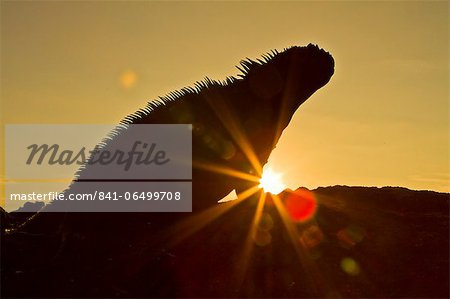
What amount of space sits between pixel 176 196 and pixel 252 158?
2.69m

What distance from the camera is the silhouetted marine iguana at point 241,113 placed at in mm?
15344

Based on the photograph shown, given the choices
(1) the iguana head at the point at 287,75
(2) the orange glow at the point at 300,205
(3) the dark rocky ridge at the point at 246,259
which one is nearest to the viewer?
(3) the dark rocky ridge at the point at 246,259

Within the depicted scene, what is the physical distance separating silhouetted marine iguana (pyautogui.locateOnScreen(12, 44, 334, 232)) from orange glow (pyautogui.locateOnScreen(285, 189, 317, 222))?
4.84ft

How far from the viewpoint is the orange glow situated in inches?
518

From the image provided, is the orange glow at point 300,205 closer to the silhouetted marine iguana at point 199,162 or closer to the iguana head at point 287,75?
the silhouetted marine iguana at point 199,162

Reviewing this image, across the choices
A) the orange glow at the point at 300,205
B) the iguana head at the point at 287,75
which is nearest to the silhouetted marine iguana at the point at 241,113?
the iguana head at the point at 287,75

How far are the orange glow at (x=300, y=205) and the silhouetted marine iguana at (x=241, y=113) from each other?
1.47m

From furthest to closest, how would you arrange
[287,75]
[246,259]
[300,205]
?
[287,75]
[300,205]
[246,259]

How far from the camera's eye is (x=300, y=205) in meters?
14.0

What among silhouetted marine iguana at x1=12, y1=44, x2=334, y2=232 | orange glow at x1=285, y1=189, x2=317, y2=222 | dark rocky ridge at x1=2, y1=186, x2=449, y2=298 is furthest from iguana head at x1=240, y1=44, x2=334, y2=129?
dark rocky ridge at x1=2, y1=186, x2=449, y2=298

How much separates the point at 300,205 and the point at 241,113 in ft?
11.5

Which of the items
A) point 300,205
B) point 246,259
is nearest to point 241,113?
point 300,205

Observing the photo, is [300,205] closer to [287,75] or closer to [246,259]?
[246,259]

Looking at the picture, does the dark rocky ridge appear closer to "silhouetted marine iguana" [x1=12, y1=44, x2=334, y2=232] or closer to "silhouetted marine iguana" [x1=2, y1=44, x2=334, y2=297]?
"silhouetted marine iguana" [x1=2, y1=44, x2=334, y2=297]
